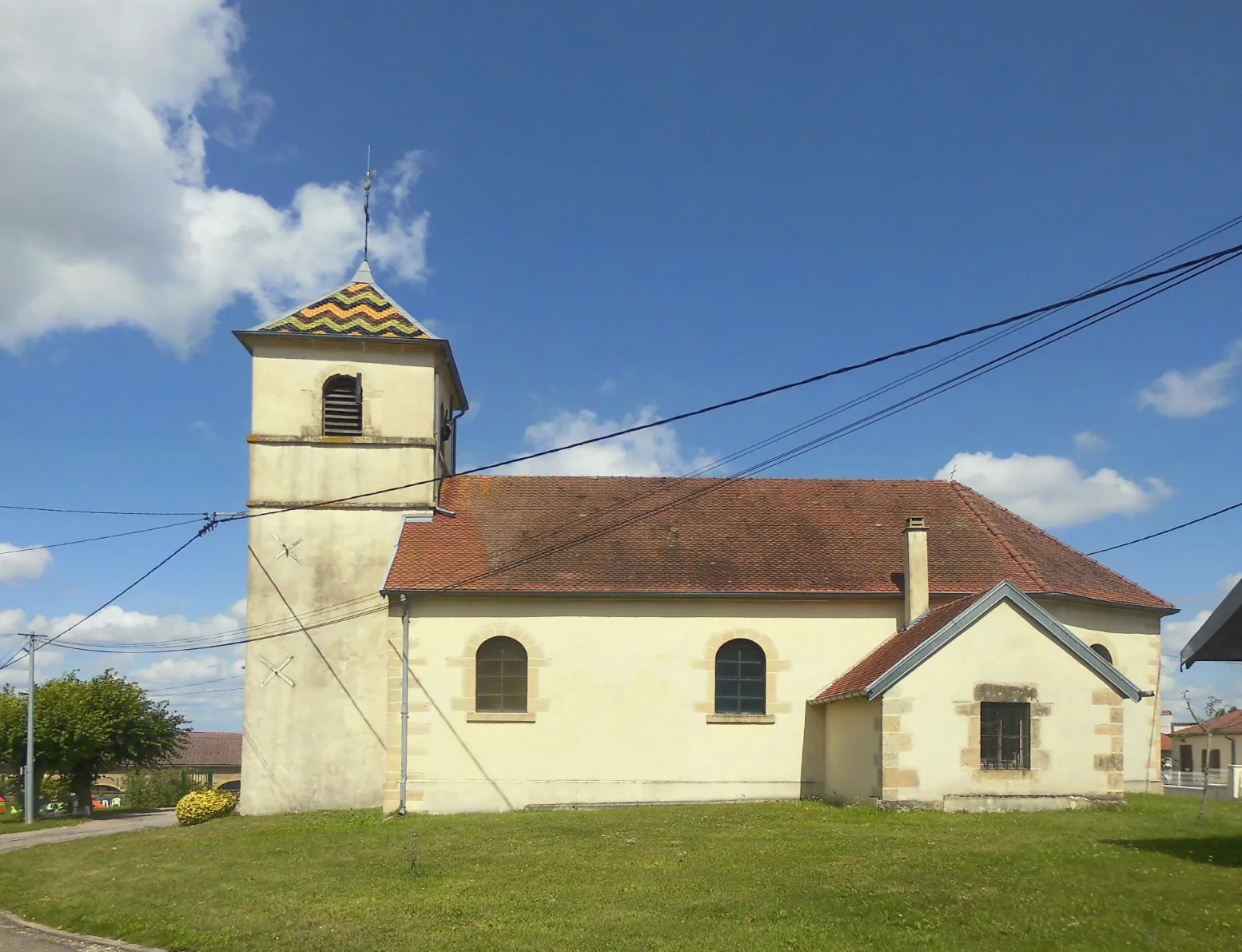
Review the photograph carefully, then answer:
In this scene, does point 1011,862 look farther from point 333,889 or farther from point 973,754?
point 333,889

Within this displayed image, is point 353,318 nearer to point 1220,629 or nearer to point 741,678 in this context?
point 741,678

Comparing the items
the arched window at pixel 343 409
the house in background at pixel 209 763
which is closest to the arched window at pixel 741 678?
the arched window at pixel 343 409

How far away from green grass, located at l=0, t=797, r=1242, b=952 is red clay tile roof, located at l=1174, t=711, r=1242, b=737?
3574cm

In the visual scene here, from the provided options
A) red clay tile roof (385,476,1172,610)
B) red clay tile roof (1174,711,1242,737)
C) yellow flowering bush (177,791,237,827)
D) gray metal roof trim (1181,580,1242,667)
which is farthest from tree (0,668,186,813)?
red clay tile roof (1174,711,1242,737)

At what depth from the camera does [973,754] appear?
19000 millimetres

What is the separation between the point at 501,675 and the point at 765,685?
5.50 metres

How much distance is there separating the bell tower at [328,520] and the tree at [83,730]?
18617 millimetres

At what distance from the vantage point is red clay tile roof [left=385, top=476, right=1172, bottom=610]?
22.6 m

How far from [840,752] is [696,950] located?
40.4ft

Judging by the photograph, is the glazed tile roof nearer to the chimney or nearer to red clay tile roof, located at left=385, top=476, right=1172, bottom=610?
red clay tile roof, located at left=385, top=476, right=1172, bottom=610

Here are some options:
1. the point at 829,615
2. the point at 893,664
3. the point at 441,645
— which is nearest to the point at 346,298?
the point at 441,645

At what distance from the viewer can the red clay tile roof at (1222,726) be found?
49.5 metres

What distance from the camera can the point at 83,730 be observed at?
37.9 m

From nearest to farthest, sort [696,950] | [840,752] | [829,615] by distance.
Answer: [696,950] < [840,752] < [829,615]
